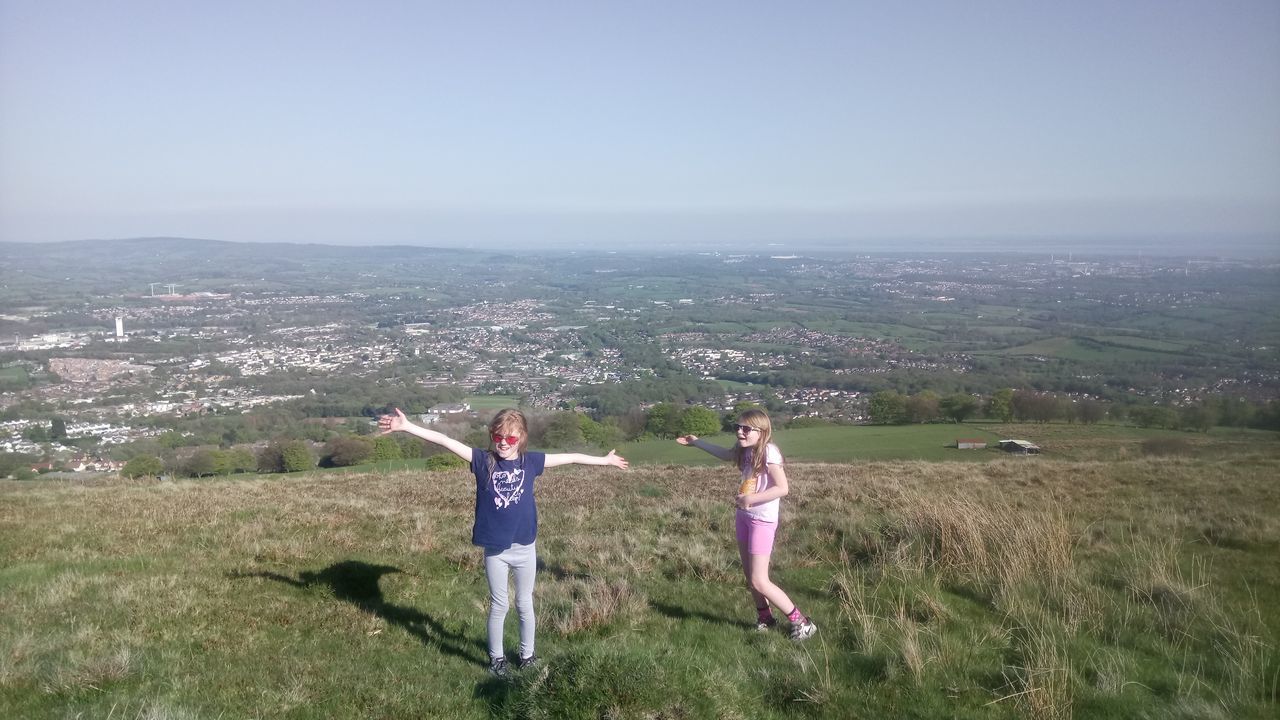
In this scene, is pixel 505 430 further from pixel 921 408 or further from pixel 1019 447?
pixel 921 408

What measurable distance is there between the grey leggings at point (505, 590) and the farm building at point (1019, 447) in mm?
18309

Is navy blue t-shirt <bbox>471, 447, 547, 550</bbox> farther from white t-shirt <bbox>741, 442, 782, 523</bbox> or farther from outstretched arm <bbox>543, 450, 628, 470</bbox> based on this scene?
white t-shirt <bbox>741, 442, 782, 523</bbox>

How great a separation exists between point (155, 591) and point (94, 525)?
3.64m

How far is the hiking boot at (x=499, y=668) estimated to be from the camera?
4.49m

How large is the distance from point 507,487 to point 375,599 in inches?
95.2

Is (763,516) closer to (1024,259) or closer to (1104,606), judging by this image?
(1104,606)

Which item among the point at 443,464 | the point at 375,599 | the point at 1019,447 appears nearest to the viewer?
the point at 375,599

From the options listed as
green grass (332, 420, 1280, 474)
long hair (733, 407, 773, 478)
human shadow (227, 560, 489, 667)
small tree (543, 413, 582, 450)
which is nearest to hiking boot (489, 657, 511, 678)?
human shadow (227, 560, 489, 667)

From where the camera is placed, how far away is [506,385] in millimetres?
36125

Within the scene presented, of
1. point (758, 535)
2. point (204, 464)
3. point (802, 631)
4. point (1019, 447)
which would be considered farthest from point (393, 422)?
point (204, 464)

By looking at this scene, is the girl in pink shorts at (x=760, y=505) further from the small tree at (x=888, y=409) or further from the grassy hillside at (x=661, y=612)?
the small tree at (x=888, y=409)

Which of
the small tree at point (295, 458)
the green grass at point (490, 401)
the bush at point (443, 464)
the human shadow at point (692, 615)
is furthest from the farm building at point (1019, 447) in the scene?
the small tree at point (295, 458)

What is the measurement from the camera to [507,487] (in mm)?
4562

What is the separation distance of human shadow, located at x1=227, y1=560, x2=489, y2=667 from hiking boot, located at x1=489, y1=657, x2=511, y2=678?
0.23 m
